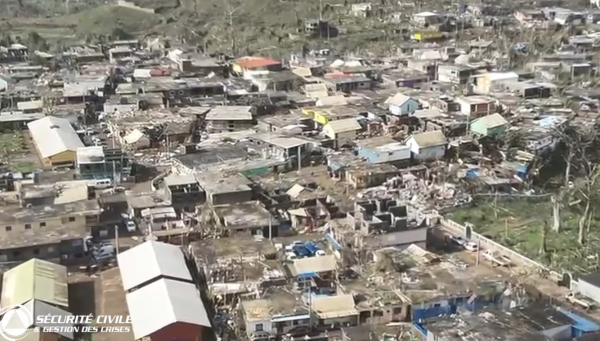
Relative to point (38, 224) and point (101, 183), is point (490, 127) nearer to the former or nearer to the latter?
point (101, 183)

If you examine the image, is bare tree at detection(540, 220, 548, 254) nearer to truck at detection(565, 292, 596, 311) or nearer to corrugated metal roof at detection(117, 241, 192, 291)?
truck at detection(565, 292, 596, 311)

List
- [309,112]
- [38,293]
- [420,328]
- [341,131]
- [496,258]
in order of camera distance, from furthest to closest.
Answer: [309,112] → [341,131] → [496,258] → [38,293] → [420,328]

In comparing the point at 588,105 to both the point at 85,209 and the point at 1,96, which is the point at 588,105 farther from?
the point at 1,96

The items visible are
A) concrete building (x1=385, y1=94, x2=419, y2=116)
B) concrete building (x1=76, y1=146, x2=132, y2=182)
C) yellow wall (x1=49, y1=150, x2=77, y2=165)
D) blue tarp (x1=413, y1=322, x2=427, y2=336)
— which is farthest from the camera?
concrete building (x1=385, y1=94, x2=419, y2=116)

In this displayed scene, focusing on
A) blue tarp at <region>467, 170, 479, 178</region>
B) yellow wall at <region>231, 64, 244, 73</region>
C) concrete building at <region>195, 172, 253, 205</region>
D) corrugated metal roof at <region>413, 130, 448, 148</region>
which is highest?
yellow wall at <region>231, 64, 244, 73</region>

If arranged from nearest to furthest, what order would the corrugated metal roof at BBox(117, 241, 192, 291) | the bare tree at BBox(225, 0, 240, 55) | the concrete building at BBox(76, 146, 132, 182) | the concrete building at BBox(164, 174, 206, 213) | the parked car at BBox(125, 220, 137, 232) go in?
the corrugated metal roof at BBox(117, 241, 192, 291)
the parked car at BBox(125, 220, 137, 232)
the concrete building at BBox(164, 174, 206, 213)
the concrete building at BBox(76, 146, 132, 182)
the bare tree at BBox(225, 0, 240, 55)

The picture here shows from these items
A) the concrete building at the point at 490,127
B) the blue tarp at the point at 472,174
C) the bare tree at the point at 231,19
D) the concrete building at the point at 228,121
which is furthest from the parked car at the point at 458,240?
the bare tree at the point at 231,19

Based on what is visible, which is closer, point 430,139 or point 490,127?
point 430,139

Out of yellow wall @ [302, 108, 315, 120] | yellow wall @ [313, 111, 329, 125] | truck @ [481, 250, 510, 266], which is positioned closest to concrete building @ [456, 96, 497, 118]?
yellow wall @ [313, 111, 329, 125]

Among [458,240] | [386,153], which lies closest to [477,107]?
[386,153]
